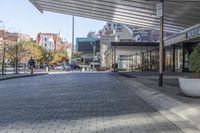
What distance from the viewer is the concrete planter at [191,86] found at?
48.9 ft

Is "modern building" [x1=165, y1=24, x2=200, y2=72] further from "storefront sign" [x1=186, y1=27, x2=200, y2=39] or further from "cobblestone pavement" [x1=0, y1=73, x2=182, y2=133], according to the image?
"cobblestone pavement" [x1=0, y1=73, x2=182, y2=133]

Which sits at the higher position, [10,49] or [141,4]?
[141,4]

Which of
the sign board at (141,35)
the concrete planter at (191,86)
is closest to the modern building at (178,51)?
the concrete planter at (191,86)

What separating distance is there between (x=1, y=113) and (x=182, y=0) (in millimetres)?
24454

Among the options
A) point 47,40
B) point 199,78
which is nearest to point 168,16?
point 199,78

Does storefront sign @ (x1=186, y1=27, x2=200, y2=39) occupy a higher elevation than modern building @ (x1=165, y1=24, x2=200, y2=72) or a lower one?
higher

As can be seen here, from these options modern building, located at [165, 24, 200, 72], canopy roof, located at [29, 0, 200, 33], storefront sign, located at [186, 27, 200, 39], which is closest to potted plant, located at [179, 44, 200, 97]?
canopy roof, located at [29, 0, 200, 33]

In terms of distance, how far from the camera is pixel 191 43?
52.7 meters

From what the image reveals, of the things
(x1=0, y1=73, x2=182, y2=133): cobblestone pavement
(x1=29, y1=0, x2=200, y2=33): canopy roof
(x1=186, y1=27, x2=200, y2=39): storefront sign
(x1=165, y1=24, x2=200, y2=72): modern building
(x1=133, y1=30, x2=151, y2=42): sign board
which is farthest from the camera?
(x1=133, y1=30, x2=151, y2=42): sign board

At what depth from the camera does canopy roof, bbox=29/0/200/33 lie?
41062 mm

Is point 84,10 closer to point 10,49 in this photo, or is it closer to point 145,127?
point 10,49

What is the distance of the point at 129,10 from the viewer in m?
48.0

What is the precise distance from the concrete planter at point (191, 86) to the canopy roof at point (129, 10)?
2049 cm

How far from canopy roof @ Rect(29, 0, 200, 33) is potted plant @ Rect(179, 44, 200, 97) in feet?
65.6
